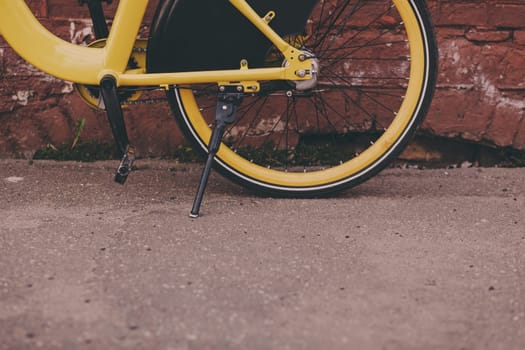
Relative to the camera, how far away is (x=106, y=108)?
3.18 meters

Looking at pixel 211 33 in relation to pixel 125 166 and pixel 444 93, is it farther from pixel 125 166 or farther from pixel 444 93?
pixel 444 93

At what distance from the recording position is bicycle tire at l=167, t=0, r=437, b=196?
335 cm

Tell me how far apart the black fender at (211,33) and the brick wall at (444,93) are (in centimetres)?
59

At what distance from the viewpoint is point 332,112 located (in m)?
3.85

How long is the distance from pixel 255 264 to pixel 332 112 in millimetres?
1297

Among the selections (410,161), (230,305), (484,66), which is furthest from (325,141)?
(230,305)

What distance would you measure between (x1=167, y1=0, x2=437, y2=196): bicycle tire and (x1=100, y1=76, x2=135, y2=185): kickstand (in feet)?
0.86

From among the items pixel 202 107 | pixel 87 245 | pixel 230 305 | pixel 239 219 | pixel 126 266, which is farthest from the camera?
pixel 202 107

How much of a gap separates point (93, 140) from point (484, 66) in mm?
1649

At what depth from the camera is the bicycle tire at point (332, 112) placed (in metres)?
3.35

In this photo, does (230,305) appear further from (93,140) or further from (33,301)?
(93,140)

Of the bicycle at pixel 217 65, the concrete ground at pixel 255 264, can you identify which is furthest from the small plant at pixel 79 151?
the bicycle at pixel 217 65

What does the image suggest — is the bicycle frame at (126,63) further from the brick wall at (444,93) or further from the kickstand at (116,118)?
the brick wall at (444,93)

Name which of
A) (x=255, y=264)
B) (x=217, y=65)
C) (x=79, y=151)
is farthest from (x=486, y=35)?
(x=79, y=151)
